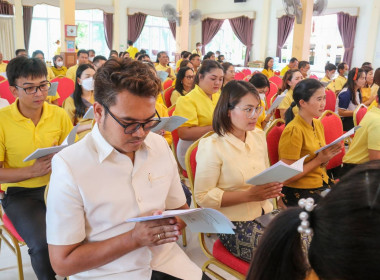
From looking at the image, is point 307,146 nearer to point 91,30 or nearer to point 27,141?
point 27,141

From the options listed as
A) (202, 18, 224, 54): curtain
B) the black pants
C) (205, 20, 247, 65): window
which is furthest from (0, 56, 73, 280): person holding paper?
(202, 18, 224, 54): curtain

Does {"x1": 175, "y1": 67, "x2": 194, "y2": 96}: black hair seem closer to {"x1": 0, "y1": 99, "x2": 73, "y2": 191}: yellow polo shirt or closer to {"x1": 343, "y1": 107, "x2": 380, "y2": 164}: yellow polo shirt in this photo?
{"x1": 343, "y1": 107, "x2": 380, "y2": 164}: yellow polo shirt

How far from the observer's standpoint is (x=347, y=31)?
419 inches

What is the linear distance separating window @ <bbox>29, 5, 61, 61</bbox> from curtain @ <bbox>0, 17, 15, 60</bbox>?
68 centimetres

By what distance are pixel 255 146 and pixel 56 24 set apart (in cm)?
1253

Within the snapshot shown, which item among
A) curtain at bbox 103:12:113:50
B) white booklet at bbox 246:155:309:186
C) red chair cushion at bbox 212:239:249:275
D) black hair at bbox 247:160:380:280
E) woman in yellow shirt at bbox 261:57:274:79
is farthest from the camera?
curtain at bbox 103:12:113:50

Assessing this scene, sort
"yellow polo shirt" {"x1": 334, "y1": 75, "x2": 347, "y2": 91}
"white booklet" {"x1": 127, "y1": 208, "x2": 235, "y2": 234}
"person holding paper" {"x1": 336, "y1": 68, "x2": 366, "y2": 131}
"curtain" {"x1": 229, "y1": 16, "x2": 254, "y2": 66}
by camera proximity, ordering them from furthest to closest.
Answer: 1. "curtain" {"x1": 229, "y1": 16, "x2": 254, "y2": 66}
2. "yellow polo shirt" {"x1": 334, "y1": 75, "x2": 347, "y2": 91}
3. "person holding paper" {"x1": 336, "y1": 68, "x2": 366, "y2": 131}
4. "white booklet" {"x1": 127, "y1": 208, "x2": 235, "y2": 234}

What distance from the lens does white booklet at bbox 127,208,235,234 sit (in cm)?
104

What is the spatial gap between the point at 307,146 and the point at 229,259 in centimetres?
94

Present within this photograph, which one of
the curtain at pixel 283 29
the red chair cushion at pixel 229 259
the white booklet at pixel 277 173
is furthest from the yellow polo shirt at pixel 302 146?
the curtain at pixel 283 29

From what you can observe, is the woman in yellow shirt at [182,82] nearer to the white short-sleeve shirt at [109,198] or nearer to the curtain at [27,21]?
the white short-sleeve shirt at [109,198]

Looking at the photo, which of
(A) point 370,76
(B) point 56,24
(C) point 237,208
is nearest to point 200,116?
(C) point 237,208

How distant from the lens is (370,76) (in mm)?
5172

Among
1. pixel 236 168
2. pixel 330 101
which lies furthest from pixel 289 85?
pixel 236 168
